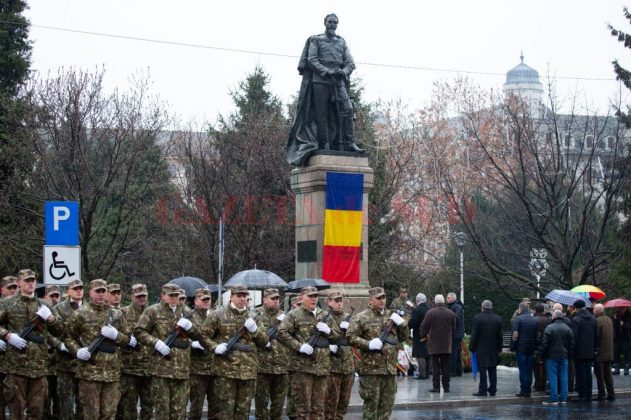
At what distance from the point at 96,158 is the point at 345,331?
17.3 m

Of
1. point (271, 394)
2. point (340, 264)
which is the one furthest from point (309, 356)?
point (340, 264)

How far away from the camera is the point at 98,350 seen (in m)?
14.1

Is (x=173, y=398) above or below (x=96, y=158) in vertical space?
below

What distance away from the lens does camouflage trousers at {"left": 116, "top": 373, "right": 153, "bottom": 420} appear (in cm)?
1547

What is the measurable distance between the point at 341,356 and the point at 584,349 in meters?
7.05

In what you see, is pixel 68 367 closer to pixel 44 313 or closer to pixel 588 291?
pixel 44 313

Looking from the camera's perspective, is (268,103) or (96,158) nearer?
(96,158)

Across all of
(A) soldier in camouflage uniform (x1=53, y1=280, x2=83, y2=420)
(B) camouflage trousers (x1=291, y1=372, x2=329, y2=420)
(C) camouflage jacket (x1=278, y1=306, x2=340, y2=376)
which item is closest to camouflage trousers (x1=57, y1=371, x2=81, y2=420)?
(A) soldier in camouflage uniform (x1=53, y1=280, x2=83, y2=420)

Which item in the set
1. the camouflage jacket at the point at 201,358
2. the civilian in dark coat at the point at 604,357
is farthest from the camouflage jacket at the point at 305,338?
the civilian in dark coat at the point at 604,357

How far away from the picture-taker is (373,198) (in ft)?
136

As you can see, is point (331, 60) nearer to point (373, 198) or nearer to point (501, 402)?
point (501, 402)

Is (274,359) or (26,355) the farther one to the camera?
(274,359)

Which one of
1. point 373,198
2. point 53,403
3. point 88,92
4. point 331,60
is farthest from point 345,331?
point 373,198

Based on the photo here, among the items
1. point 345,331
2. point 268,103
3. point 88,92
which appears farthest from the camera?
point 268,103
